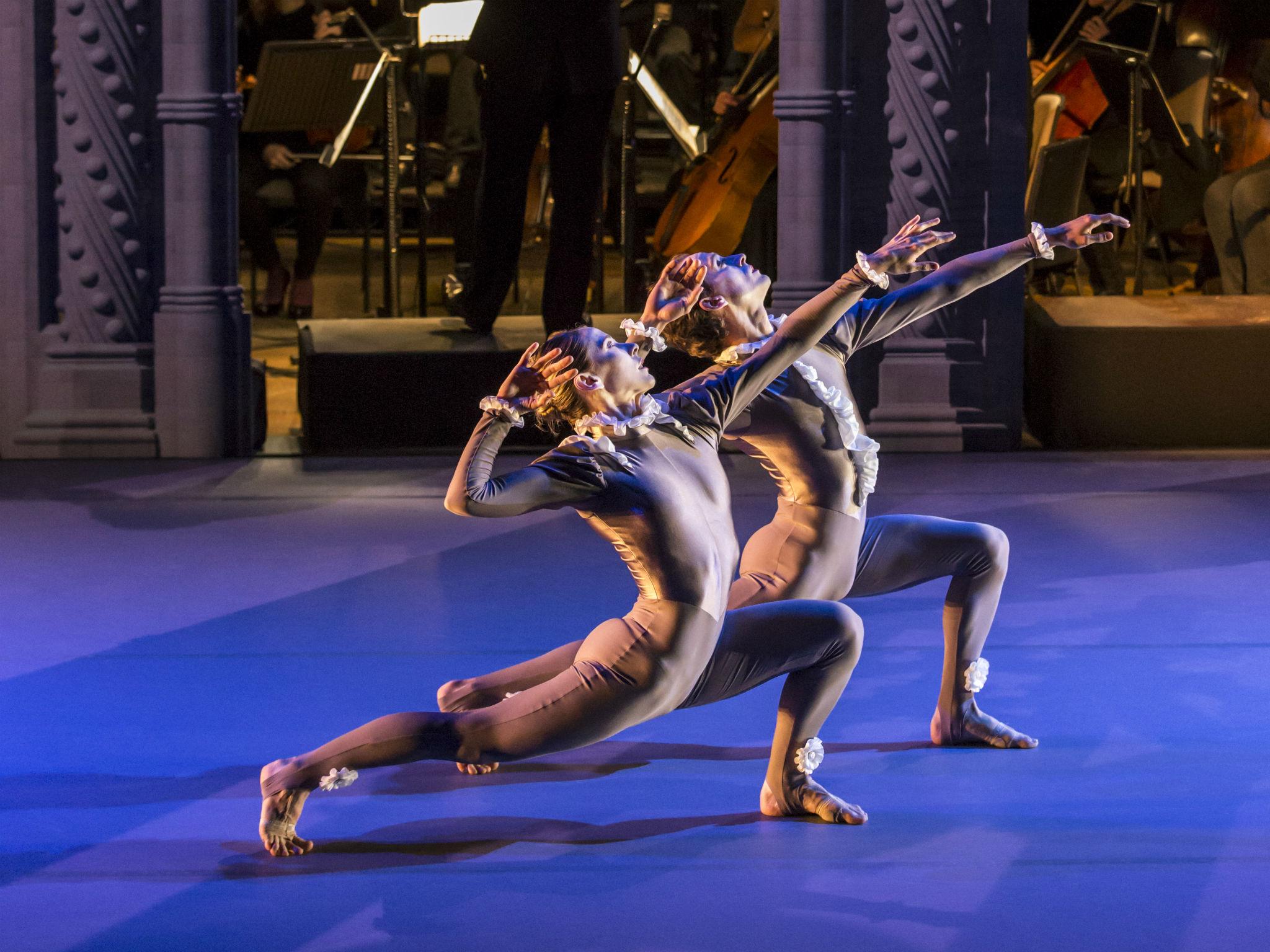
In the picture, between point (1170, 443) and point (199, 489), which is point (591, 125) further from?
point (1170, 443)

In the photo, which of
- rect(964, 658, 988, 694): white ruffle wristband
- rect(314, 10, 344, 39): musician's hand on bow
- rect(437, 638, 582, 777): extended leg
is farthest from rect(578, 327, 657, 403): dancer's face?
rect(314, 10, 344, 39): musician's hand on bow

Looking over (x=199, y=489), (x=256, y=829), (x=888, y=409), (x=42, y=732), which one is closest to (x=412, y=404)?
(x=199, y=489)

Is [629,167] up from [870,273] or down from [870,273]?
up

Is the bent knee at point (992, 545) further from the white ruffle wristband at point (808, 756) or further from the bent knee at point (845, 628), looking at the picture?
the white ruffle wristband at point (808, 756)

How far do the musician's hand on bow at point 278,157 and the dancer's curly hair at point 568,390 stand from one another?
808cm

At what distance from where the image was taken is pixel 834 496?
169 inches

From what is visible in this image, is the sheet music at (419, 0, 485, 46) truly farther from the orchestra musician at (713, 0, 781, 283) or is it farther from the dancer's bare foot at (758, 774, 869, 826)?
the dancer's bare foot at (758, 774, 869, 826)

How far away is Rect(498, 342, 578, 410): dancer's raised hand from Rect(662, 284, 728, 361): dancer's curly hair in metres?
0.49

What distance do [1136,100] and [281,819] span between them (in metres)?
7.83

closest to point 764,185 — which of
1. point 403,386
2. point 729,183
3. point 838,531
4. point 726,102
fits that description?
point 729,183

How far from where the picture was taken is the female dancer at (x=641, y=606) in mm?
3676

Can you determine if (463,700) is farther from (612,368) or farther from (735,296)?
(735,296)

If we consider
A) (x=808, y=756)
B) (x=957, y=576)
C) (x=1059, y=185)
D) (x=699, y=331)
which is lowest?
(x=808, y=756)

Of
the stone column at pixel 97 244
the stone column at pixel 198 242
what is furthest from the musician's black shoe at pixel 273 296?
the stone column at pixel 198 242
